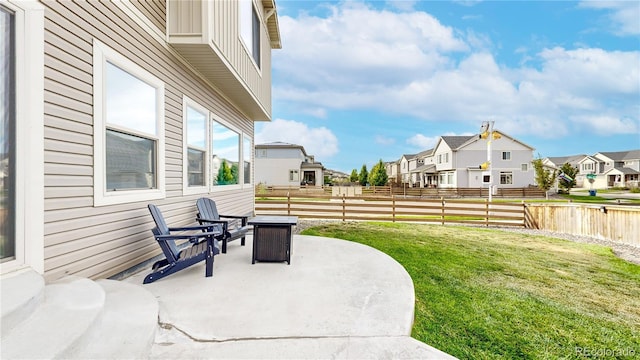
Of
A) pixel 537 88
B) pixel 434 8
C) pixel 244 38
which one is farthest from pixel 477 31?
pixel 244 38

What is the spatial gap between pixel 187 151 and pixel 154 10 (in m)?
2.11

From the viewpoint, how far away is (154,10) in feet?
12.9

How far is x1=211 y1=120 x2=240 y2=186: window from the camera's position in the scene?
6.10 m

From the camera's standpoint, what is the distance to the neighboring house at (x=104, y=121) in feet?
7.23

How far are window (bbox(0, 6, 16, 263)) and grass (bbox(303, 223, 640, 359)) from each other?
3.41m

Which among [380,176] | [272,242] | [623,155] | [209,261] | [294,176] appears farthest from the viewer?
[623,155]

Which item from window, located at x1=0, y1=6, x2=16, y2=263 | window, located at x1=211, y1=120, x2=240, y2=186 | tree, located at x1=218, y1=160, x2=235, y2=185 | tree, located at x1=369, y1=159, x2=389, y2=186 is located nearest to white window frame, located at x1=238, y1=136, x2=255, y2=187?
window, located at x1=211, y1=120, x2=240, y2=186

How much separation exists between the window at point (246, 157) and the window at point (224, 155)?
50 cm

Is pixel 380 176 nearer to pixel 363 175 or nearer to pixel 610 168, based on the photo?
pixel 363 175

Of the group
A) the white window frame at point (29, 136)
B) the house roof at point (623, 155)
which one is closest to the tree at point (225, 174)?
the white window frame at point (29, 136)

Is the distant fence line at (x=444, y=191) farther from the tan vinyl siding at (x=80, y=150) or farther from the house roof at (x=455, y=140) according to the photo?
the tan vinyl siding at (x=80, y=150)

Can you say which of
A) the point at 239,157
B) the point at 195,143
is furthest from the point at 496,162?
the point at 195,143

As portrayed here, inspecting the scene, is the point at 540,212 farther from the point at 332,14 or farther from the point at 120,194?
the point at 332,14

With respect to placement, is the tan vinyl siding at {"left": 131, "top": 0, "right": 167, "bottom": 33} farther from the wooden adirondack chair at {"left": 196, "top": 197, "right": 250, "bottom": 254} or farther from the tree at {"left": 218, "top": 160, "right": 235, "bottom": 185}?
the tree at {"left": 218, "top": 160, "right": 235, "bottom": 185}
